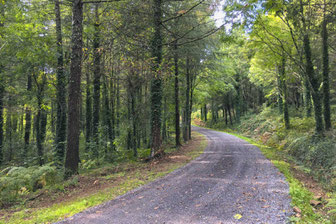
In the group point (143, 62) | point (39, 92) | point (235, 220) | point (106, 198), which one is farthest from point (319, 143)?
point (39, 92)

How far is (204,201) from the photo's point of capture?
174 inches

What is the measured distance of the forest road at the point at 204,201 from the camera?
368 cm

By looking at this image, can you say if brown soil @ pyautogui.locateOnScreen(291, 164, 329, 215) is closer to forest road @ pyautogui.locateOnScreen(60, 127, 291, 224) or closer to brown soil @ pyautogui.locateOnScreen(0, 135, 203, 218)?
forest road @ pyautogui.locateOnScreen(60, 127, 291, 224)

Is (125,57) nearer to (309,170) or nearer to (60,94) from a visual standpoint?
(60,94)

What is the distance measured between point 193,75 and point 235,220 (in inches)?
587

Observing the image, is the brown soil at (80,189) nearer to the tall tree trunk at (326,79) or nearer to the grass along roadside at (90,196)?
the grass along roadside at (90,196)

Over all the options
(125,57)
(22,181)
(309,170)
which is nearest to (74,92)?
(125,57)

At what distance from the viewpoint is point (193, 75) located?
17.3 m

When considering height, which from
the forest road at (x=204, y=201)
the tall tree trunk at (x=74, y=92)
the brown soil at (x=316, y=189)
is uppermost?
the tall tree trunk at (x=74, y=92)

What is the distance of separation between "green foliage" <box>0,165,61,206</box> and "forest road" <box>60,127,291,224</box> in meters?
2.93

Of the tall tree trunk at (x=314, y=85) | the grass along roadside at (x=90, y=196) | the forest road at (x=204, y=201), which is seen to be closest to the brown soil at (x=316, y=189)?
the forest road at (x=204, y=201)

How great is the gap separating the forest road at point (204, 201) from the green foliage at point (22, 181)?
2928 mm

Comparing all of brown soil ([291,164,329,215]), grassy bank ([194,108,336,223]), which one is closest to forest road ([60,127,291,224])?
grassy bank ([194,108,336,223])

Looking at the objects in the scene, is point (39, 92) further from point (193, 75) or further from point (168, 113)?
point (193, 75)
